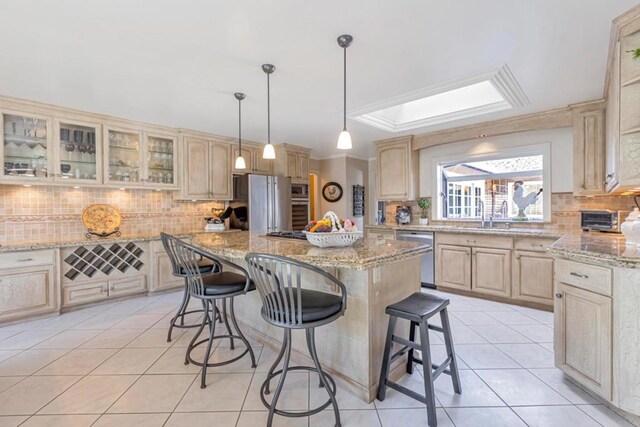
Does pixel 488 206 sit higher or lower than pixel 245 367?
higher

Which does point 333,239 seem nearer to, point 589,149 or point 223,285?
point 223,285

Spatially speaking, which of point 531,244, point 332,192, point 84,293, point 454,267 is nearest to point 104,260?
point 84,293

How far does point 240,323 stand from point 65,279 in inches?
86.2

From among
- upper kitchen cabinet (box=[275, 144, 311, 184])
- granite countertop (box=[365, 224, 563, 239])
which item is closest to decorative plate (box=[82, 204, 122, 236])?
upper kitchen cabinet (box=[275, 144, 311, 184])

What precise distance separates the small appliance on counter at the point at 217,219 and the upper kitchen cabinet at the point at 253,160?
702mm

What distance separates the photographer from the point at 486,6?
1.71 m

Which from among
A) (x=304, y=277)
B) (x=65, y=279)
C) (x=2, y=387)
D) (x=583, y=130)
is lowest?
(x=2, y=387)

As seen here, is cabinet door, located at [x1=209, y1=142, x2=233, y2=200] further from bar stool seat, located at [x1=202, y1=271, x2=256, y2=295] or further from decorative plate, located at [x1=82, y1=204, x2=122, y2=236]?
bar stool seat, located at [x1=202, y1=271, x2=256, y2=295]

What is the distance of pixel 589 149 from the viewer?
325 cm

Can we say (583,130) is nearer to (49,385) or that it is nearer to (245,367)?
(245,367)

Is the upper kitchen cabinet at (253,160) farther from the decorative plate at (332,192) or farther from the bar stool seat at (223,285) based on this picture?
the bar stool seat at (223,285)

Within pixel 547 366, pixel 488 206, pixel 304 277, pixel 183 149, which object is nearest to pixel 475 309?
pixel 547 366

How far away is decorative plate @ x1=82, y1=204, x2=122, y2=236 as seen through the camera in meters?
3.72

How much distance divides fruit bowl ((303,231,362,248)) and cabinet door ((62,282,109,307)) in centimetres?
312
